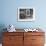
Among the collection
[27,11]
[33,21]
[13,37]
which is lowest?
[13,37]

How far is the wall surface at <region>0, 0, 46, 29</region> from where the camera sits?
407cm

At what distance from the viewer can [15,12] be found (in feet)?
13.4

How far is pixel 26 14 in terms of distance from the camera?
162 inches

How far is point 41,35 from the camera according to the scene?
3.69 m

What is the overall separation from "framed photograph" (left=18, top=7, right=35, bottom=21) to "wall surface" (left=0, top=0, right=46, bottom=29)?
0.10m

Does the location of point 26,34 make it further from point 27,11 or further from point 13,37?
point 27,11

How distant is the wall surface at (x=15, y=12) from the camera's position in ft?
13.4

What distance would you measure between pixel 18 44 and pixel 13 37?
244mm

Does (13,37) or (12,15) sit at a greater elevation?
(12,15)

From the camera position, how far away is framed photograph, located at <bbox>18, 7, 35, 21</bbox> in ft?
13.4

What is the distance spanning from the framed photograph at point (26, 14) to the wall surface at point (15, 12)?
99mm

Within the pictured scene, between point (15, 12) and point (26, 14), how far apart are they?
1.14ft

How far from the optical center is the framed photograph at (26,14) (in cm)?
409

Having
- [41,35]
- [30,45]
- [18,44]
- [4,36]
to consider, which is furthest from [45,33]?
[4,36]
